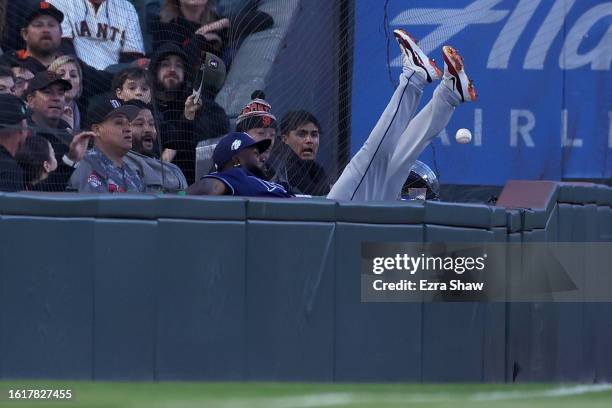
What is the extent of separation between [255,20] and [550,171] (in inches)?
109

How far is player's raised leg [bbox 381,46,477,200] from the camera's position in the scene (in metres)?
7.91

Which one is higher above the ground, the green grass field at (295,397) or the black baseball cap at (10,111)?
the black baseball cap at (10,111)

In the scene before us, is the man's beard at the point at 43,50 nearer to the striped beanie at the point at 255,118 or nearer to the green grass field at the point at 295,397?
the striped beanie at the point at 255,118

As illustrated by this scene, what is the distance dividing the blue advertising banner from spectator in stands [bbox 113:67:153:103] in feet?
6.05

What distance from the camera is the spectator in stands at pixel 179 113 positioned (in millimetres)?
9141

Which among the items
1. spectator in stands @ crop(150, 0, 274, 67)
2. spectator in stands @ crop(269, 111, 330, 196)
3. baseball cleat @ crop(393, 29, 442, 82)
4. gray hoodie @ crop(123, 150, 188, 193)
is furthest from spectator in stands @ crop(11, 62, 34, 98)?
baseball cleat @ crop(393, 29, 442, 82)

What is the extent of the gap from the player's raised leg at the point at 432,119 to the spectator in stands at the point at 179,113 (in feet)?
5.78

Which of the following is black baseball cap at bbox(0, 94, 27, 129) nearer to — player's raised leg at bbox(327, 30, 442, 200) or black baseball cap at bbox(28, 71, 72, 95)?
black baseball cap at bbox(28, 71, 72, 95)

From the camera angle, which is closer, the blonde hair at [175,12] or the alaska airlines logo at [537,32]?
the blonde hair at [175,12]

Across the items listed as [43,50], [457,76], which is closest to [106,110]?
[43,50]

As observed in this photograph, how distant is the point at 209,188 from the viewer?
6.61 metres

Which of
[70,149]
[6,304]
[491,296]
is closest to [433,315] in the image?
[491,296]

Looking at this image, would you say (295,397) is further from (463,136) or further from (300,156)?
(463,136)

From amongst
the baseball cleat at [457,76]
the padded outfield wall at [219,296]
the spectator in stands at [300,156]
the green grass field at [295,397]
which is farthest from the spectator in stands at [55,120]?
the green grass field at [295,397]
